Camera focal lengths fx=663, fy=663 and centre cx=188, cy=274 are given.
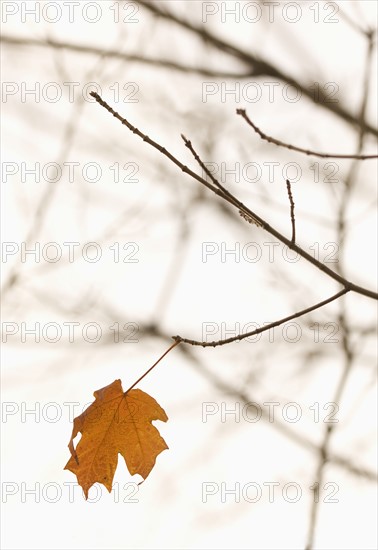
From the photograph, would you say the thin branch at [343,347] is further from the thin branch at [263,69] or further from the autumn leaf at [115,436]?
the autumn leaf at [115,436]

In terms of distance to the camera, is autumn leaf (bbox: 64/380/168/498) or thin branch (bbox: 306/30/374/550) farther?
thin branch (bbox: 306/30/374/550)

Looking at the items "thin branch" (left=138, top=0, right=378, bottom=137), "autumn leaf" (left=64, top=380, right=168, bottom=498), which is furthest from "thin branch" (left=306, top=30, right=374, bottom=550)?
"autumn leaf" (left=64, top=380, right=168, bottom=498)

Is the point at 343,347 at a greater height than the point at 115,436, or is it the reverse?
the point at 343,347

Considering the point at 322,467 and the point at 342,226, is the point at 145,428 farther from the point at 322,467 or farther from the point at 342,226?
the point at 342,226

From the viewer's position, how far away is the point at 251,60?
12.2 ft

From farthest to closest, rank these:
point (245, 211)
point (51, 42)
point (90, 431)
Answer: point (51, 42) < point (90, 431) < point (245, 211)

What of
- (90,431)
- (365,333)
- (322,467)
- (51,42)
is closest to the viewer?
(90,431)

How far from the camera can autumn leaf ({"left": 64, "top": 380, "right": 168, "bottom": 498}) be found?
1940 mm

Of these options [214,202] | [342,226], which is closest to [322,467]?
[342,226]

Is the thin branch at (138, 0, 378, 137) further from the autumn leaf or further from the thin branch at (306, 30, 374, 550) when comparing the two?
the autumn leaf

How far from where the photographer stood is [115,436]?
2025mm

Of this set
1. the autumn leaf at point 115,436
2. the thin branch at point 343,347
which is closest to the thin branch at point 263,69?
the thin branch at point 343,347

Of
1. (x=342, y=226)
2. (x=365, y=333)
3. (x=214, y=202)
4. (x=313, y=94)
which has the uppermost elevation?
(x=214, y=202)

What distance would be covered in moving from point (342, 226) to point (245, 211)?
2.32 meters
